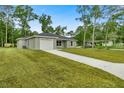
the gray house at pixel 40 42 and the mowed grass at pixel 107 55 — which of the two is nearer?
the mowed grass at pixel 107 55

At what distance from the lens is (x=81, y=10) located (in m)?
22.0

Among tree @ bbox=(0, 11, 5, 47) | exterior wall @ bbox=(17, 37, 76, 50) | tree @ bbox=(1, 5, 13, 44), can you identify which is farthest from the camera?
tree @ bbox=(0, 11, 5, 47)

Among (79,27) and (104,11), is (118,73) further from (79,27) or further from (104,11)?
(79,27)

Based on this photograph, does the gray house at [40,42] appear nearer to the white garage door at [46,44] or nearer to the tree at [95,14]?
the white garage door at [46,44]

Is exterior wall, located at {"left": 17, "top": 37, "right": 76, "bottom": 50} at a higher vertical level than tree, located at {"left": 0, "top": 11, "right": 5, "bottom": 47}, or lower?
lower

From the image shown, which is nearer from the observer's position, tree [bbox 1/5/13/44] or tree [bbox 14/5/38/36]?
tree [bbox 1/5/13/44]

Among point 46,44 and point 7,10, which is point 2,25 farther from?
point 46,44

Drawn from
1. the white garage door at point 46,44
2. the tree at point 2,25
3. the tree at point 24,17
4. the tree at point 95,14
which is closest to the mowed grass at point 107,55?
the white garage door at point 46,44

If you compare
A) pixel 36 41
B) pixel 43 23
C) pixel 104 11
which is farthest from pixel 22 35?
pixel 104 11

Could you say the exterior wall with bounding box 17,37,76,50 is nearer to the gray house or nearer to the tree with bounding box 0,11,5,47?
the gray house

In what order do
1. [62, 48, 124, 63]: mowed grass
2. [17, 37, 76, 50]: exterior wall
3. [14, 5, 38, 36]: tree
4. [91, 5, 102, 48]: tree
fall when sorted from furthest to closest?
[91, 5, 102, 48]: tree → [14, 5, 38, 36]: tree → [17, 37, 76, 50]: exterior wall → [62, 48, 124, 63]: mowed grass

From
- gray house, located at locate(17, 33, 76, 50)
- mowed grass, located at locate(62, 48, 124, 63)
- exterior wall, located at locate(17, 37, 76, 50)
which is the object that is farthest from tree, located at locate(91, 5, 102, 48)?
mowed grass, located at locate(62, 48, 124, 63)
